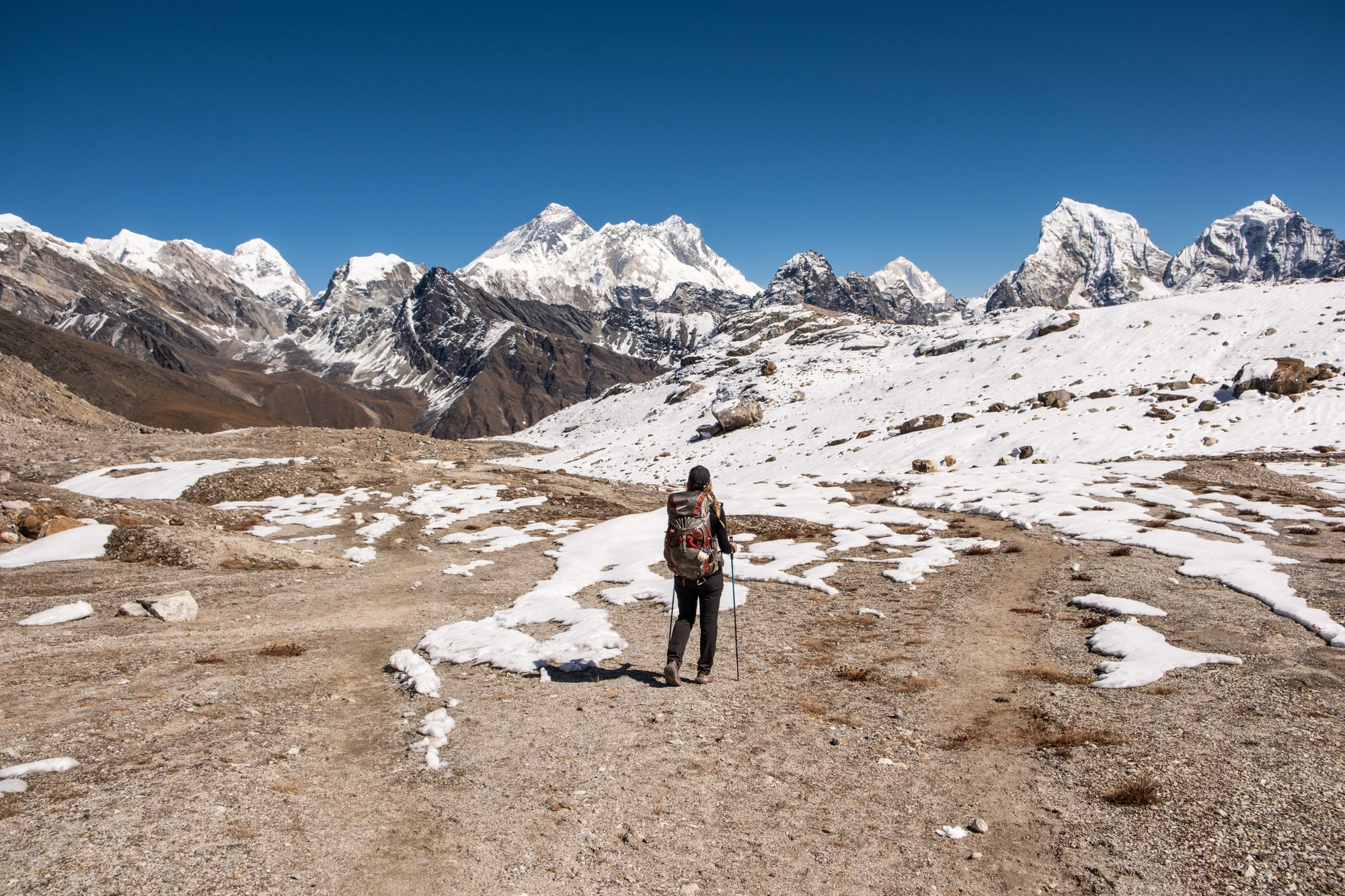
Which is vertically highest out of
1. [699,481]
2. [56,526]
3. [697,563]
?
[699,481]

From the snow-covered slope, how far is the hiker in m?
27.1

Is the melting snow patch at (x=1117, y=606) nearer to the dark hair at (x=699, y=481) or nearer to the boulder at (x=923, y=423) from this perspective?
the dark hair at (x=699, y=481)

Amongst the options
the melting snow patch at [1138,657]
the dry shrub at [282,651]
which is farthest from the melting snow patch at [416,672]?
the melting snow patch at [1138,657]

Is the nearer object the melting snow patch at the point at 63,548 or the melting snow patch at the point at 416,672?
the melting snow patch at the point at 416,672

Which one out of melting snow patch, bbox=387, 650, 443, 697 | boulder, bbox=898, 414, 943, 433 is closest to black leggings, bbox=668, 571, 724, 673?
melting snow patch, bbox=387, 650, 443, 697

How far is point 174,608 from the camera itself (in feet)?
37.4

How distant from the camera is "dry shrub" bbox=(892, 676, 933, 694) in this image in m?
8.22

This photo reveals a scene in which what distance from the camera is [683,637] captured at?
8.84 m

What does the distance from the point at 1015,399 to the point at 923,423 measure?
831 centimetres

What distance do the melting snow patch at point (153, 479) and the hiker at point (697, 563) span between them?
26029mm

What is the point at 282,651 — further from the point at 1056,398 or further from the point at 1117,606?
the point at 1056,398

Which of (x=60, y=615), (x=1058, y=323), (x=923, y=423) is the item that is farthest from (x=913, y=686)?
(x=1058, y=323)

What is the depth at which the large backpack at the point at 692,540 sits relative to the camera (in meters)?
8.59

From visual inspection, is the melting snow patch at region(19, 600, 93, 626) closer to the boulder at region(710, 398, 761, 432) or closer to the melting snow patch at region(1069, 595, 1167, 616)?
the melting snow patch at region(1069, 595, 1167, 616)
